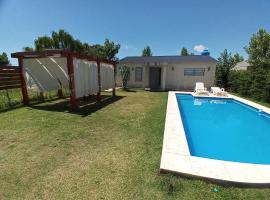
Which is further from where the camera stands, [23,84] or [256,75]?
[256,75]

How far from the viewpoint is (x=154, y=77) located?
20.1 metres

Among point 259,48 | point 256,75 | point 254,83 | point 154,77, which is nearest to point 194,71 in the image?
point 154,77

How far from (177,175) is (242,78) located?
51.2ft

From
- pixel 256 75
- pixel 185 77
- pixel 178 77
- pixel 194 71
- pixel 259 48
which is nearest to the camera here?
pixel 256 75

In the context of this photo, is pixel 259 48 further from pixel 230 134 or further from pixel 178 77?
pixel 230 134

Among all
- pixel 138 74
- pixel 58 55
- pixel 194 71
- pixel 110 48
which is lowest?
pixel 138 74

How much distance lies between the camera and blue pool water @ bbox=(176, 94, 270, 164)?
468 centimetres

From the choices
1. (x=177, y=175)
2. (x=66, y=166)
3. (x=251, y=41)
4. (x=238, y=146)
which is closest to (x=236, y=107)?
(x=238, y=146)

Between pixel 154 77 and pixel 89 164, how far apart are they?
57.4 ft

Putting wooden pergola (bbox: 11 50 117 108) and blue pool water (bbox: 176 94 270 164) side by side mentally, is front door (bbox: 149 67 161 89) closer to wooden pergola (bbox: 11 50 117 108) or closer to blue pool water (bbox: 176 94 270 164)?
blue pool water (bbox: 176 94 270 164)

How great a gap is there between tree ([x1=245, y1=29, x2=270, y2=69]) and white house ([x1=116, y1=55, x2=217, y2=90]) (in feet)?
33.0

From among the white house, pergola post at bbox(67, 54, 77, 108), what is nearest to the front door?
the white house

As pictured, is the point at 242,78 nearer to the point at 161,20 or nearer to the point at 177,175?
the point at 161,20

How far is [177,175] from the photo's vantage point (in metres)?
3.17
